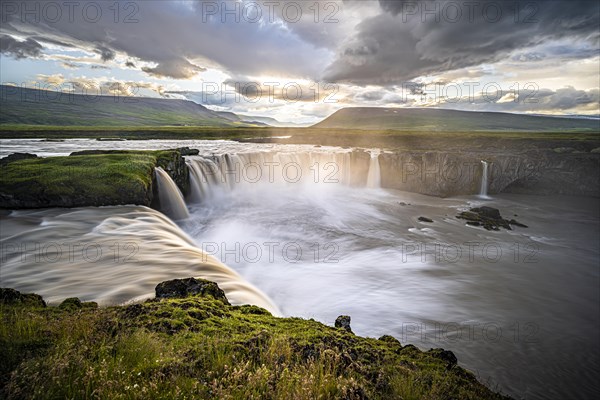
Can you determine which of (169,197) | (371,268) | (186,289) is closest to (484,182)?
(371,268)

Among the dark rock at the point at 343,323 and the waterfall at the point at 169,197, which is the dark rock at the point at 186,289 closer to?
the dark rock at the point at 343,323

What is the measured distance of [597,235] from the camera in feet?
80.4

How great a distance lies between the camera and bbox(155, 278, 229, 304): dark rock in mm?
6703

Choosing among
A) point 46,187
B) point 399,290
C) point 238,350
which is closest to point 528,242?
point 399,290

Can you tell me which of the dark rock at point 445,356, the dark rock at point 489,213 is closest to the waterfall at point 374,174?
the dark rock at point 489,213

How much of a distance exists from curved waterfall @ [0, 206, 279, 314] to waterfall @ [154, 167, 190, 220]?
241 inches

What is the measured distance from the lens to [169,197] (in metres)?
21.3

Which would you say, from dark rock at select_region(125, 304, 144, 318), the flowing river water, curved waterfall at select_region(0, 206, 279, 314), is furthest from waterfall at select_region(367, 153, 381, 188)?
dark rock at select_region(125, 304, 144, 318)

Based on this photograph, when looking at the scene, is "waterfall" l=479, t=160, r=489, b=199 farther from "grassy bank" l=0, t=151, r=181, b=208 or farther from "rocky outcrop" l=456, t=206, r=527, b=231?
"grassy bank" l=0, t=151, r=181, b=208

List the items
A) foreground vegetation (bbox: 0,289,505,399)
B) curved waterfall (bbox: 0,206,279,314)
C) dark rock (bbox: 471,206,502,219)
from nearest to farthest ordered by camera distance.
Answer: foreground vegetation (bbox: 0,289,505,399) → curved waterfall (bbox: 0,206,279,314) → dark rock (bbox: 471,206,502,219)

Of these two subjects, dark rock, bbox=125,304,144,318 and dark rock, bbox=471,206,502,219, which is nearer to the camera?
dark rock, bbox=125,304,144,318

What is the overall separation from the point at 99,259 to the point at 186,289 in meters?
5.29

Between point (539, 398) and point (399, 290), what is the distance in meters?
6.55

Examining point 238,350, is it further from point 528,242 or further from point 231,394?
point 528,242
